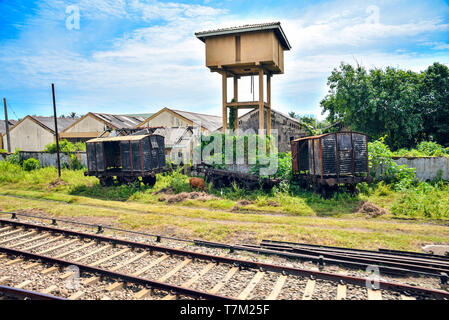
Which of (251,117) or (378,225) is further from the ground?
(251,117)

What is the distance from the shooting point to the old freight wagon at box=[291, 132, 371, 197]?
1268cm

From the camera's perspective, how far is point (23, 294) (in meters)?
5.21

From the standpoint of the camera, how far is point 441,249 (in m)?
7.67

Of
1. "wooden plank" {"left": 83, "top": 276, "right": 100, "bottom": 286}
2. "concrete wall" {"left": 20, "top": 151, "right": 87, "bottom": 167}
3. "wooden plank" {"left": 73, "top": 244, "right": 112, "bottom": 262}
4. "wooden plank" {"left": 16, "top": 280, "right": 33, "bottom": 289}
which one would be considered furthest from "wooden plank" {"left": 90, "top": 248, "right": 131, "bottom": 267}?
"concrete wall" {"left": 20, "top": 151, "right": 87, "bottom": 167}

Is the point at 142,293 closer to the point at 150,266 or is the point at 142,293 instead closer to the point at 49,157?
the point at 150,266

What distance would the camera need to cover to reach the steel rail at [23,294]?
5010 mm

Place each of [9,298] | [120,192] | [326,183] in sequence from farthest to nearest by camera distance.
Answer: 1. [120,192]
2. [326,183]
3. [9,298]

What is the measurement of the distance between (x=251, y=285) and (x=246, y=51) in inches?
561

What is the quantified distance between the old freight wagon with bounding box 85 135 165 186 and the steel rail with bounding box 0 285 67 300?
1112 centimetres

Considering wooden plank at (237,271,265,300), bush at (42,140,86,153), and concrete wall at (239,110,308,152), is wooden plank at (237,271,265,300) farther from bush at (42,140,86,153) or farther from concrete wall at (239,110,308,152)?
bush at (42,140,86,153)

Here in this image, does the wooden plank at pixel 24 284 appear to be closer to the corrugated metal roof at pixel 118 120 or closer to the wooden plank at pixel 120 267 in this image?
the wooden plank at pixel 120 267
